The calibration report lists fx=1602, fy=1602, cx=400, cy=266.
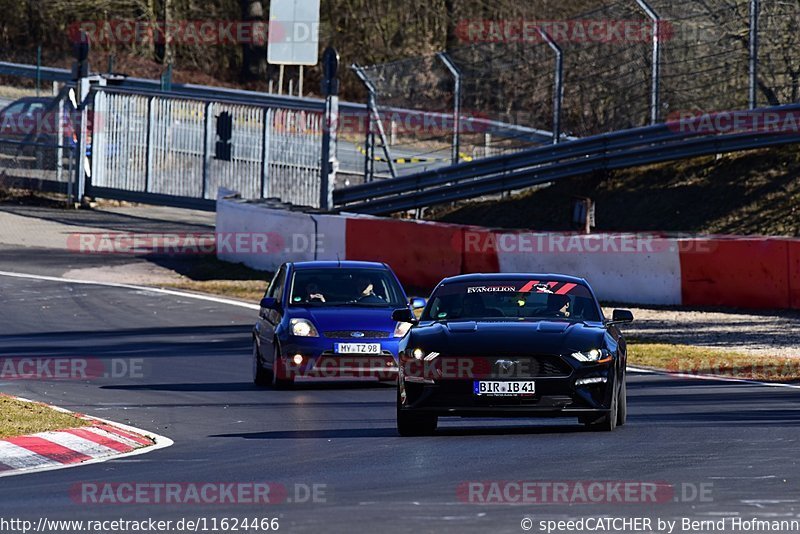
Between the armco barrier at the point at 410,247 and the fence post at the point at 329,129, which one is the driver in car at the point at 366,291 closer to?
the armco barrier at the point at 410,247

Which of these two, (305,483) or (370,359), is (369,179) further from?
(305,483)

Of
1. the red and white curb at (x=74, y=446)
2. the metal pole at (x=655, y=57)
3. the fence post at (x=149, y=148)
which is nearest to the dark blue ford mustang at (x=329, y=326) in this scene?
the red and white curb at (x=74, y=446)

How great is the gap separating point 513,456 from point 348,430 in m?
2.44

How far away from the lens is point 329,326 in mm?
16891

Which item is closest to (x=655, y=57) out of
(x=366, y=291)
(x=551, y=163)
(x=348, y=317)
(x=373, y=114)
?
(x=551, y=163)

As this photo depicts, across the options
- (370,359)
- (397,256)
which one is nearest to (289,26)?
(397,256)

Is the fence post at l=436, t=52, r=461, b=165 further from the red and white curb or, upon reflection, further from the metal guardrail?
the red and white curb

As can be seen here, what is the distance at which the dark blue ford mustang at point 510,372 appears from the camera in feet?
40.2

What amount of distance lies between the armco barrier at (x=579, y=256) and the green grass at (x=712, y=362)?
2.55m

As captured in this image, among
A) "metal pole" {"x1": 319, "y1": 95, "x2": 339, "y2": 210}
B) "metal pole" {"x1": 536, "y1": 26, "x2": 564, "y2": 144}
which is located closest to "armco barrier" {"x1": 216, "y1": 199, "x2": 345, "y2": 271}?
"metal pole" {"x1": 319, "y1": 95, "x2": 339, "y2": 210}

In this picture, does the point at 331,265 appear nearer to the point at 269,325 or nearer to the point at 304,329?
the point at 269,325

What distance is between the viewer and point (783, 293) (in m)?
22.6

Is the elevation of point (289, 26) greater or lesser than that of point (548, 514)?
greater

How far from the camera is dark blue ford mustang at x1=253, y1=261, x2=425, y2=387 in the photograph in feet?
55.0
